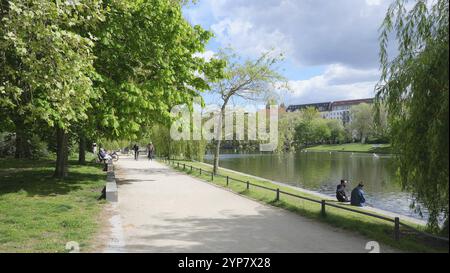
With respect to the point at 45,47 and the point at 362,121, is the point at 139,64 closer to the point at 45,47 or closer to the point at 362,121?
the point at 45,47

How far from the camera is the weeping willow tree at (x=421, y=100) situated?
816 cm

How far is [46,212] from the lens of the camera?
A: 11.6m

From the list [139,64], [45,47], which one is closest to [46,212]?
[45,47]

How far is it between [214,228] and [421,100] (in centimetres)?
574

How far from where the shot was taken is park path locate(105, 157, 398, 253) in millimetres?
8469

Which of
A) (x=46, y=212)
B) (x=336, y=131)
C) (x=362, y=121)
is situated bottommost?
(x=46, y=212)

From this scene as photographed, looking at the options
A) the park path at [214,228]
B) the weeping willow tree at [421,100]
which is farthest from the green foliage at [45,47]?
the weeping willow tree at [421,100]

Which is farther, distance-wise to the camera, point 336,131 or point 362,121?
point 336,131

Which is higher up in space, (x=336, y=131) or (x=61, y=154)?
(x=336, y=131)

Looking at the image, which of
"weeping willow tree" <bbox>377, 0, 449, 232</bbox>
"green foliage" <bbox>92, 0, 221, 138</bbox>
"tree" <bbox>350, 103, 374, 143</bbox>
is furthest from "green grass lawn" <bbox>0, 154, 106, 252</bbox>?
"tree" <bbox>350, 103, 374, 143</bbox>

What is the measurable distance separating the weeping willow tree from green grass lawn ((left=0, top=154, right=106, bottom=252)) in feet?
24.1

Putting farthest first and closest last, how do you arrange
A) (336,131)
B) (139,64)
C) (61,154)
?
(336,131), (61,154), (139,64)

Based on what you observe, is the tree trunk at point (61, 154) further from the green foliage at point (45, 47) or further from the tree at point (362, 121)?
the tree at point (362, 121)

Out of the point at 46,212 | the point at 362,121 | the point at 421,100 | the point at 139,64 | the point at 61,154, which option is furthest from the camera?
the point at 362,121
